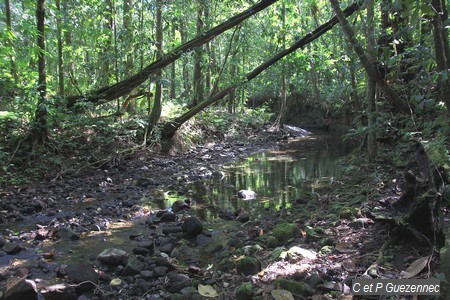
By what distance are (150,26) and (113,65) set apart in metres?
2.08

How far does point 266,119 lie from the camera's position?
84.0 ft

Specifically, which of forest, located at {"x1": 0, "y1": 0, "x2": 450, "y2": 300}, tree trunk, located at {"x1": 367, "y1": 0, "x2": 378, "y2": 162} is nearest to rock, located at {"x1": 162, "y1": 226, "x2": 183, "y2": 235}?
forest, located at {"x1": 0, "y1": 0, "x2": 450, "y2": 300}

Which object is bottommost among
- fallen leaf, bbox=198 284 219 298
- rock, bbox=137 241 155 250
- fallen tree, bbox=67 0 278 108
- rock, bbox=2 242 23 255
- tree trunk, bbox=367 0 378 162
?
fallen leaf, bbox=198 284 219 298

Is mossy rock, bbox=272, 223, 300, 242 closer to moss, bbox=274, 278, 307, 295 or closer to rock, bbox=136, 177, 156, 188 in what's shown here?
moss, bbox=274, 278, 307, 295

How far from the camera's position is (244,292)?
379 centimetres

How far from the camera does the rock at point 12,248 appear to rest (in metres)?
5.40

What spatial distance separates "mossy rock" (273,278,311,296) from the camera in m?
3.62

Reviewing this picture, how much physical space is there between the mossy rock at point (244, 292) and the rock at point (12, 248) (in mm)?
3546

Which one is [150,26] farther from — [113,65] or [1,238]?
[1,238]

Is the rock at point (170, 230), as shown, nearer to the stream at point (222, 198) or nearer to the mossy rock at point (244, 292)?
the stream at point (222, 198)

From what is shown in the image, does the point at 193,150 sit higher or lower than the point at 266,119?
lower

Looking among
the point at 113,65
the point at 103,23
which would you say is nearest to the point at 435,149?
the point at 113,65

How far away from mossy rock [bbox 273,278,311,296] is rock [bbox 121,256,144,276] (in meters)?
1.94

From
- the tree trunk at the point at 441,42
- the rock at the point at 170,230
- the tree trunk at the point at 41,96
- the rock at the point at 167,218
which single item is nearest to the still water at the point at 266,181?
the rock at the point at 167,218
